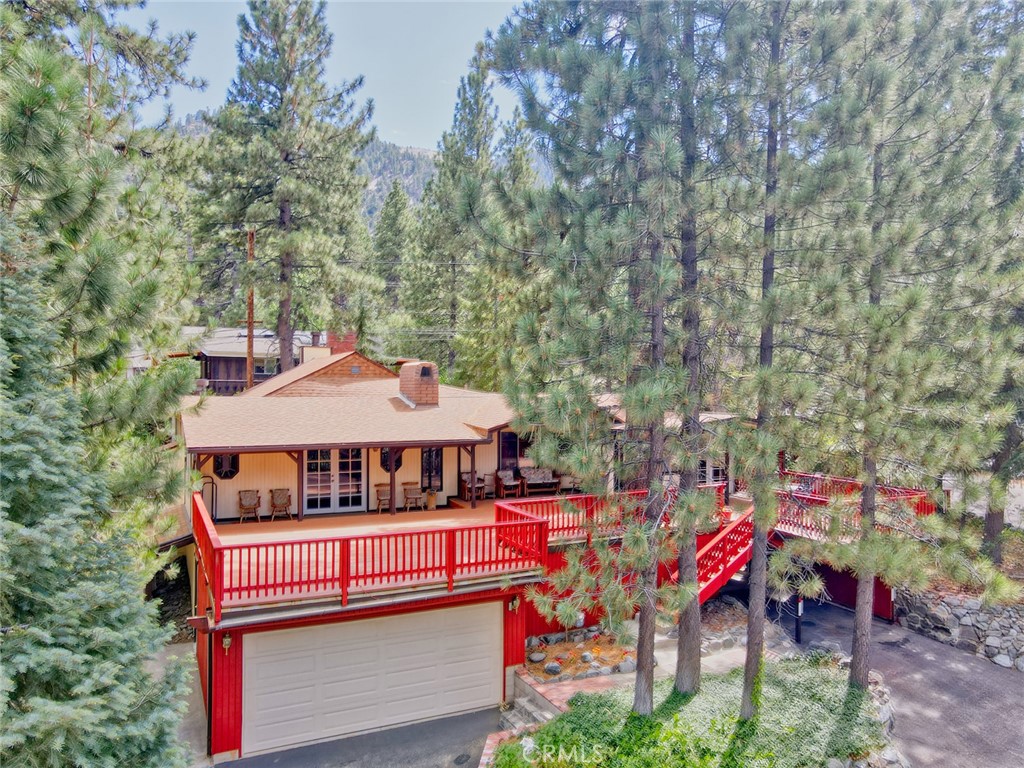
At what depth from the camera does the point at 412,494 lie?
13.8 meters

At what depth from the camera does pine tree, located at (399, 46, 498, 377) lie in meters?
28.1

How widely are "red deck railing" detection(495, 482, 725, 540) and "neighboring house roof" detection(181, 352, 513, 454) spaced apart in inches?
78.9

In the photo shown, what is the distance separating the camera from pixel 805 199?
787 cm

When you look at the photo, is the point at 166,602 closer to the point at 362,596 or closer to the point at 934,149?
the point at 362,596

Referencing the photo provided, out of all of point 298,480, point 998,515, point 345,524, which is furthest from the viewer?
point 998,515

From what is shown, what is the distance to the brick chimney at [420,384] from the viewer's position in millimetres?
15422

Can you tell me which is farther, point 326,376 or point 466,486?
Result: point 326,376

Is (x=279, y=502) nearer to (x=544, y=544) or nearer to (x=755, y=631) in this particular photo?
(x=544, y=544)

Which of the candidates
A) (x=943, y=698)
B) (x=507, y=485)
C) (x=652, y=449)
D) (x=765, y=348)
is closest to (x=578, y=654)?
(x=507, y=485)

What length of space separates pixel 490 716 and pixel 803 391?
687 centimetres

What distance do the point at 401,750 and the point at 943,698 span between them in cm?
891

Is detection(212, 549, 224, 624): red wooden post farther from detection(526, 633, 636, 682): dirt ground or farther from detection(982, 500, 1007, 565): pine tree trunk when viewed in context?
detection(982, 500, 1007, 565): pine tree trunk

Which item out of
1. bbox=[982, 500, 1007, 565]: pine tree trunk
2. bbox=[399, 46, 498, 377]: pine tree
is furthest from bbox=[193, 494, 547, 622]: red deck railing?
bbox=[399, 46, 498, 377]: pine tree

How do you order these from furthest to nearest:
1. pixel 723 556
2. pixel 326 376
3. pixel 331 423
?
pixel 326 376, pixel 331 423, pixel 723 556
